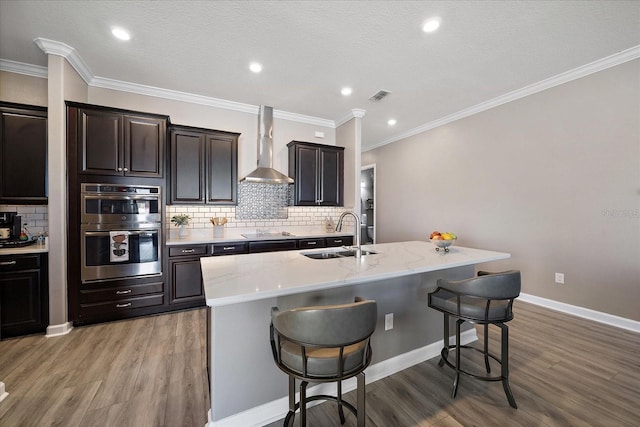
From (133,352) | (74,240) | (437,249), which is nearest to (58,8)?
(74,240)

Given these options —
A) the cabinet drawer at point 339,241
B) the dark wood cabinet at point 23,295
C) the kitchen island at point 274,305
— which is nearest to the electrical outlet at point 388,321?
the kitchen island at point 274,305

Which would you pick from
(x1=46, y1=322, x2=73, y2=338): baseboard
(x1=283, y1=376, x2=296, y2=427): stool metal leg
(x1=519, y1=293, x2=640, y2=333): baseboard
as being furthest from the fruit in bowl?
(x1=46, y1=322, x2=73, y2=338): baseboard

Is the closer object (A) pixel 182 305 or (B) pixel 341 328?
(B) pixel 341 328

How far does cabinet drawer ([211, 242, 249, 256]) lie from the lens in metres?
3.45

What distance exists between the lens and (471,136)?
4352 millimetres

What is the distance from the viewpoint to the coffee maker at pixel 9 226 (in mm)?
2697

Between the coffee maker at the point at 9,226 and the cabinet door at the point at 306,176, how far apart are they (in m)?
3.26

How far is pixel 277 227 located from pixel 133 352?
8.45ft

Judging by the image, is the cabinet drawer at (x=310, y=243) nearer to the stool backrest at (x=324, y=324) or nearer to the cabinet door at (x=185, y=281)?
the cabinet door at (x=185, y=281)

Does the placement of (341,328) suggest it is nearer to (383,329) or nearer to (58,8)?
(383,329)

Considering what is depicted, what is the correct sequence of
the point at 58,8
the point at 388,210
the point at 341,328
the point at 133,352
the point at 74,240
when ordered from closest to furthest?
the point at 341,328 < the point at 58,8 < the point at 133,352 < the point at 74,240 < the point at 388,210

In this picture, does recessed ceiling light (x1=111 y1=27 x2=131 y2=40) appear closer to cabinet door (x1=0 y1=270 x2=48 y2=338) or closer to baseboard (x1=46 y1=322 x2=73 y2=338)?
cabinet door (x1=0 y1=270 x2=48 y2=338)

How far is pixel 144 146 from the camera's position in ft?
10.3

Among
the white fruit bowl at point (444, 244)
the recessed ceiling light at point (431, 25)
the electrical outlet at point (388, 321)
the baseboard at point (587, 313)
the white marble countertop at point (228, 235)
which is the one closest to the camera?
the electrical outlet at point (388, 321)
